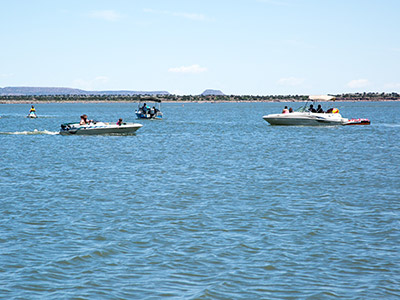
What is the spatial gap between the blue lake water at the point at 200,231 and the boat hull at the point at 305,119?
28.7m

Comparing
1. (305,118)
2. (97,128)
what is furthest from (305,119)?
(97,128)

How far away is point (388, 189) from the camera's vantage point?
22.4 m

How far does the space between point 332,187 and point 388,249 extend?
9619 mm

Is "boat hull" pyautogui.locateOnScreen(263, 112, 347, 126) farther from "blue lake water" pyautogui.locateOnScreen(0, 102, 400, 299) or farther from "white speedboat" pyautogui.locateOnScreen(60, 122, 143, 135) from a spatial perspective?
"blue lake water" pyautogui.locateOnScreen(0, 102, 400, 299)

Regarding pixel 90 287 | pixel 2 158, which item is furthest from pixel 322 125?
pixel 90 287

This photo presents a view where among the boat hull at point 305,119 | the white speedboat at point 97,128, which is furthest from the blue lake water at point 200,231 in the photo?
the boat hull at point 305,119

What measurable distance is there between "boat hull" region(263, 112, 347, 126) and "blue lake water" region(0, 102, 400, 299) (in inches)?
1130

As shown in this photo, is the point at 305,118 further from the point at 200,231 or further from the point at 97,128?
the point at 200,231

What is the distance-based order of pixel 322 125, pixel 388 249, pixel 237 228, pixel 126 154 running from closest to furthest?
1. pixel 388 249
2. pixel 237 228
3. pixel 126 154
4. pixel 322 125

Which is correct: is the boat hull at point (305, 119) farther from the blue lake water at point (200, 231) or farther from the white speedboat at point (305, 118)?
the blue lake water at point (200, 231)

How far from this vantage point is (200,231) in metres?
Result: 15.2

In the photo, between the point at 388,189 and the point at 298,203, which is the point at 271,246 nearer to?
the point at 298,203

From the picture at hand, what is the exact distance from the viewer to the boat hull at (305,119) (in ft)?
198

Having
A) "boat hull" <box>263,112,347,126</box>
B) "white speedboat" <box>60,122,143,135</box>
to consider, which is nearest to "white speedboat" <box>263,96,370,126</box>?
"boat hull" <box>263,112,347,126</box>
